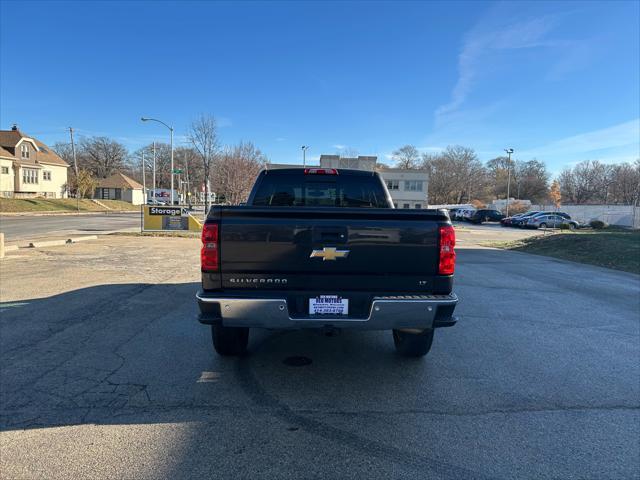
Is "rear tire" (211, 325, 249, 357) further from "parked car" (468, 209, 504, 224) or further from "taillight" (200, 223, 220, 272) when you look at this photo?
"parked car" (468, 209, 504, 224)

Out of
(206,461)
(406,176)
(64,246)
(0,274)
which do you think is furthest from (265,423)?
(406,176)

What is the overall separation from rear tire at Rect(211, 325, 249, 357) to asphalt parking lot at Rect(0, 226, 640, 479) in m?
0.13

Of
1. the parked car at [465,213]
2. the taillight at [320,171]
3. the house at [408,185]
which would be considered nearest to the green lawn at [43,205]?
the house at [408,185]

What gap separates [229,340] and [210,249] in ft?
4.56

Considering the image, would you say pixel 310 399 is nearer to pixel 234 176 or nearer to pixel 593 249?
pixel 593 249

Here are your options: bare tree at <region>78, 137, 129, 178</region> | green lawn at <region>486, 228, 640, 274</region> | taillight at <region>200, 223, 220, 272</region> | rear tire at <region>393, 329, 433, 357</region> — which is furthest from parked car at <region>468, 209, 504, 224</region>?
bare tree at <region>78, 137, 129, 178</region>

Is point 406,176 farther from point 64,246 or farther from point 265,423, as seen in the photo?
point 265,423

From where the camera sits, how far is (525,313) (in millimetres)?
6906

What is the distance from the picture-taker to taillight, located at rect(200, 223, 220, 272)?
3312 mm

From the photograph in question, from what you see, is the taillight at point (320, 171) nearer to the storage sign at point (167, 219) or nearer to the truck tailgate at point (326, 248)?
the truck tailgate at point (326, 248)

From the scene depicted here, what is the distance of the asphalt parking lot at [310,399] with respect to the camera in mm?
2705

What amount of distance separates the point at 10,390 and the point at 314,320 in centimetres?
283

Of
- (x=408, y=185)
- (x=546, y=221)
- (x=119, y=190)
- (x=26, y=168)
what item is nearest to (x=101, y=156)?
(x=119, y=190)

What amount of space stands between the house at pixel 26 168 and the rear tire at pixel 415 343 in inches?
2259
